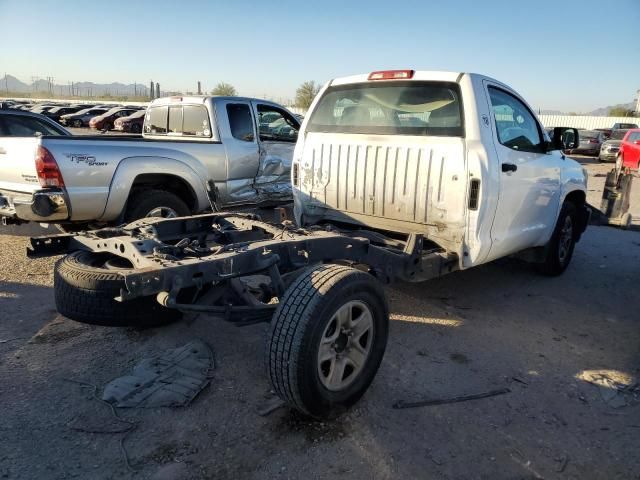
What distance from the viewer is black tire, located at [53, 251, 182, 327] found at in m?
3.29

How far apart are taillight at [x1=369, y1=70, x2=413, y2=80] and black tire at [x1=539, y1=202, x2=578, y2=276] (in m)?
2.53

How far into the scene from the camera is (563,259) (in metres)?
6.01

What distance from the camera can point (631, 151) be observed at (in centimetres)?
1670

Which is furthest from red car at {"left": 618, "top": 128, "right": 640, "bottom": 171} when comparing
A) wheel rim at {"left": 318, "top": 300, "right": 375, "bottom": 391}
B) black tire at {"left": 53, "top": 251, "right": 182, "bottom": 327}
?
black tire at {"left": 53, "top": 251, "right": 182, "bottom": 327}

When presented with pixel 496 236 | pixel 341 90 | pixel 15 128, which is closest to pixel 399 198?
pixel 496 236

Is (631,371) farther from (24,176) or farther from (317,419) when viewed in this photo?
(24,176)

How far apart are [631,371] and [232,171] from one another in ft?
17.1

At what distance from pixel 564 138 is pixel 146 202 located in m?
4.73

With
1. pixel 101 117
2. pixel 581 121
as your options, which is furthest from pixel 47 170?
pixel 581 121

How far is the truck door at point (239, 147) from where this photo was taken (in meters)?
7.07

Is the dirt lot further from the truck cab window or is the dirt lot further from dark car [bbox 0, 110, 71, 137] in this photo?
dark car [bbox 0, 110, 71, 137]

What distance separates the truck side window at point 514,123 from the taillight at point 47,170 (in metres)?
4.21

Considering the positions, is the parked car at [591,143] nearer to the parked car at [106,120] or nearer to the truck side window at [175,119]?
the truck side window at [175,119]

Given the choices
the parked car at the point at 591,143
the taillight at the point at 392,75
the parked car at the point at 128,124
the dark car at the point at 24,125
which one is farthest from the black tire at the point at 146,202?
the parked car at the point at 128,124
